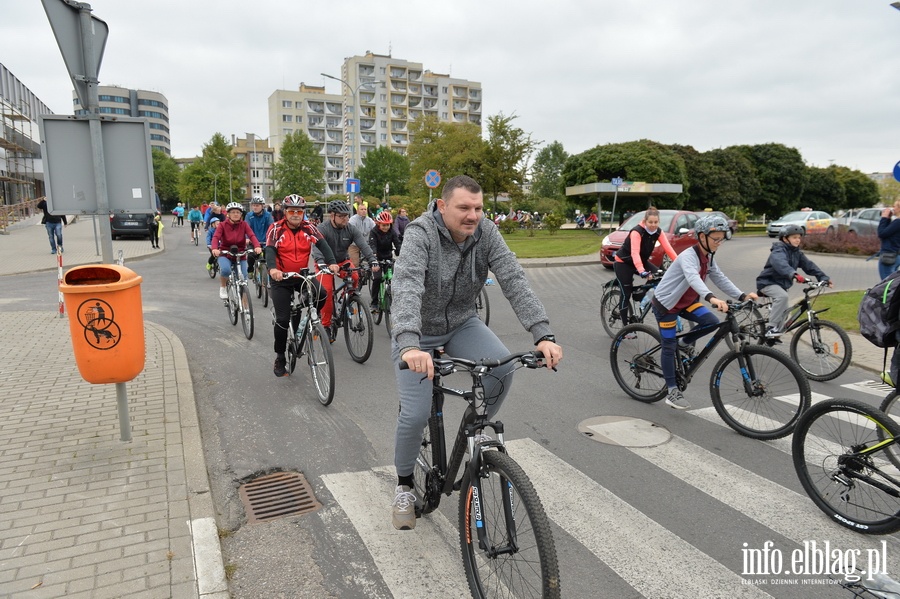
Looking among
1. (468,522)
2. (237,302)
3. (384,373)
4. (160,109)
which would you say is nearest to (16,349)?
(237,302)

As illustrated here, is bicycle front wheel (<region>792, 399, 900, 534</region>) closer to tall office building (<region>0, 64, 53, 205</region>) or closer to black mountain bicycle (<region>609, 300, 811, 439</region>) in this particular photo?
black mountain bicycle (<region>609, 300, 811, 439</region>)

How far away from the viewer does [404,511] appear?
3.46 meters

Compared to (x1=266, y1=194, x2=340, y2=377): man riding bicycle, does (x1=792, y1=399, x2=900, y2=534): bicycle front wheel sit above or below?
below

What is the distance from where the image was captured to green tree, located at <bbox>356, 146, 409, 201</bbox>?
3533 inches

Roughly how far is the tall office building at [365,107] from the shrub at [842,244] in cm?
9066

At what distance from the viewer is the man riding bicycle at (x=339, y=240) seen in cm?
783

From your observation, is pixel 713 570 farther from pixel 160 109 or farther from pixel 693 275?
pixel 160 109

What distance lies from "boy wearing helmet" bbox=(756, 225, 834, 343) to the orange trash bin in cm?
664

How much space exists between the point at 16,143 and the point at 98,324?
177 feet

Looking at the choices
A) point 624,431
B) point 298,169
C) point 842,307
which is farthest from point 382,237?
point 298,169

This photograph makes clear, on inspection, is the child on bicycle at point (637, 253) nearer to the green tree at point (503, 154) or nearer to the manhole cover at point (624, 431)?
the manhole cover at point (624, 431)

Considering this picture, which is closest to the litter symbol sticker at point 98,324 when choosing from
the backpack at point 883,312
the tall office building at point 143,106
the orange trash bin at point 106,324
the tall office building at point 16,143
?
the orange trash bin at point 106,324

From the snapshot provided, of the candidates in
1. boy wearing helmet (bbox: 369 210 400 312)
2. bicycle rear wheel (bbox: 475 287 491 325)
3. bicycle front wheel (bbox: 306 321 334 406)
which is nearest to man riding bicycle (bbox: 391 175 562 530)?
bicycle front wheel (bbox: 306 321 334 406)

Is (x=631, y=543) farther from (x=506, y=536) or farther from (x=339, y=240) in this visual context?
(x=339, y=240)
